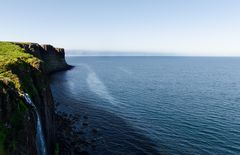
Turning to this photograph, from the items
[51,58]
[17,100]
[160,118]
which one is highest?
[17,100]

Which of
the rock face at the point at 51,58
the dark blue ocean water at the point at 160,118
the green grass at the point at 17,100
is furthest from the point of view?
the rock face at the point at 51,58

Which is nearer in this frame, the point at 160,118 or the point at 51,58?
the point at 160,118

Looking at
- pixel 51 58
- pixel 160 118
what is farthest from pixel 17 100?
pixel 51 58

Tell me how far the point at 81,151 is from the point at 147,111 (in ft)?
97.4

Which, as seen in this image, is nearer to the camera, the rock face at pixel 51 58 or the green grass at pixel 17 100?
the green grass at pixel 17 100

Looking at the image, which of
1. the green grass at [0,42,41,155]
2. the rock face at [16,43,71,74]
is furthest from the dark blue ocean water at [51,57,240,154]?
the rock face at [16,43,71,74]

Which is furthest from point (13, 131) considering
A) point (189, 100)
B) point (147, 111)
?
point (189, 100)

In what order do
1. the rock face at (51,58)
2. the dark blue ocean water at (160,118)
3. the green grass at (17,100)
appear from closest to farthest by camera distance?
the green grass at (17,100), the dark blue ocean water at (160,118), the rock face at (51,58)

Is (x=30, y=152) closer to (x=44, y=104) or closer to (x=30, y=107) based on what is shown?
(x=30, y=107)

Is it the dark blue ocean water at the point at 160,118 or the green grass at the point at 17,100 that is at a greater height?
the green grass at the point at 17,100

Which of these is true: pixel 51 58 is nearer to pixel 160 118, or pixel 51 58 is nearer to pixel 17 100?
pixel 160 118

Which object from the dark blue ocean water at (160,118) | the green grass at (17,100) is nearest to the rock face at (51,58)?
the dark blue ocean water at (160,118)

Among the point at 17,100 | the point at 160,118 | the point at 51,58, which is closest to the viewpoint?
the point at 17,100

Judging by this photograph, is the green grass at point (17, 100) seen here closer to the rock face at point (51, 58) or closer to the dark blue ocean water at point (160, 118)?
the dark blue ocean water at point (160, 118)
